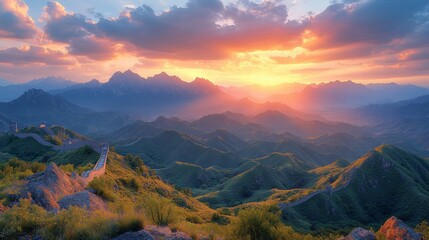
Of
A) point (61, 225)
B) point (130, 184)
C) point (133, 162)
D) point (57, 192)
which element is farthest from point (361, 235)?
point (133, 162)

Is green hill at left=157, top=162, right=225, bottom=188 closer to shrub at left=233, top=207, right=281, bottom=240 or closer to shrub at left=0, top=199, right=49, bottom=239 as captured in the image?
shrub at left=233, top=207, right=281, bottom=240

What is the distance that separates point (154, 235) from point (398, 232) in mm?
12240

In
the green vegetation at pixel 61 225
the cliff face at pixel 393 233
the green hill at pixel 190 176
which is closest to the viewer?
the green vegetation at pixel 61 225

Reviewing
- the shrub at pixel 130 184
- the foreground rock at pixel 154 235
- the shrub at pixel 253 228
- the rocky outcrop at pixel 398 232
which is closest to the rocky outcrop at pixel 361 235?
the rocky outcrop at pixel 398 232

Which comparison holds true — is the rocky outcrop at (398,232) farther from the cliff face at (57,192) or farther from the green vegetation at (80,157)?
the green vegetation at (80,157)

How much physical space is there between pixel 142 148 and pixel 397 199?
13947cm

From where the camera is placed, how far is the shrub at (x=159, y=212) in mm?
16672

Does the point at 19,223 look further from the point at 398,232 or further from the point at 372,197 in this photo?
the point at 372,197

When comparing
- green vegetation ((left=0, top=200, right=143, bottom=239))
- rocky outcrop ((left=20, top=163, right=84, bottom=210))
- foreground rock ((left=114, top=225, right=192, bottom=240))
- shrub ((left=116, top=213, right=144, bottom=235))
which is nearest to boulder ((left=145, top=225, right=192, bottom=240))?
foreground rock ((left=114, top=225, right=192, bottom=240))

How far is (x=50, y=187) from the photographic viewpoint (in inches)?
851

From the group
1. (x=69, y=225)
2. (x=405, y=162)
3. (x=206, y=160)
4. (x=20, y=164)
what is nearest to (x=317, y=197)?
(x=405, y=162)

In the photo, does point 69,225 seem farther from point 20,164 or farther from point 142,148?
point 142,148

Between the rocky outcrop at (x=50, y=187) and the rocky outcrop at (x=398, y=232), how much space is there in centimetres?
1778

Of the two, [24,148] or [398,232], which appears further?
[24,148]
